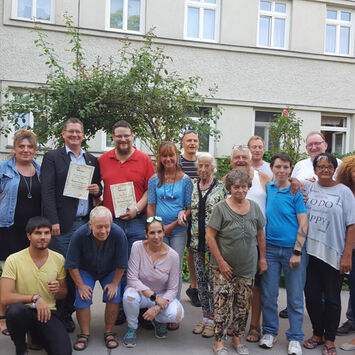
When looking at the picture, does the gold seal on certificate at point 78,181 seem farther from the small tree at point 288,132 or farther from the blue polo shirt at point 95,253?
the small tree at point 288,132

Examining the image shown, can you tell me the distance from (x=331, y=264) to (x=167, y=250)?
5.07ft

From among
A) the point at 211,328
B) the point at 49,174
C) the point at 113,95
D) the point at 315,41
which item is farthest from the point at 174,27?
the point at 211,328

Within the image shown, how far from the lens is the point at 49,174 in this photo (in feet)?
13.9

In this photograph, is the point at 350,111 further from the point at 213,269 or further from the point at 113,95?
the point at 213,269

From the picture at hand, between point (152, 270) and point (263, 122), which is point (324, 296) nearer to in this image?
point (152, 270)

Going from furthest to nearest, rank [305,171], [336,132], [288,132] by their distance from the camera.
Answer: [336,132] < [288,132] < [305,171]

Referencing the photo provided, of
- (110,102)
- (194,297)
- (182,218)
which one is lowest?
(194,297)

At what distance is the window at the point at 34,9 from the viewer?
1084 centimetres

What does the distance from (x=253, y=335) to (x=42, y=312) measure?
80.0 inches

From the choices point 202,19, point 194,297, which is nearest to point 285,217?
point 194,297

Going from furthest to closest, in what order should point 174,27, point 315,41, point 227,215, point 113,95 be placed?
point 315,41
point 174,27
point 113,95
point 227,215

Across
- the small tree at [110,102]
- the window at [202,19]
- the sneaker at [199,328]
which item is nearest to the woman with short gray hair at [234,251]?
the sneaker at [199,328]

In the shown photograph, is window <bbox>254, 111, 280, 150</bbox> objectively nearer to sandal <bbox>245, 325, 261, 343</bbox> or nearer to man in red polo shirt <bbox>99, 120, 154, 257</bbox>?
man in red polo shirt <bbox>99, 120, 154, 257</bbox>

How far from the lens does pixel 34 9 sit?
1095cm
